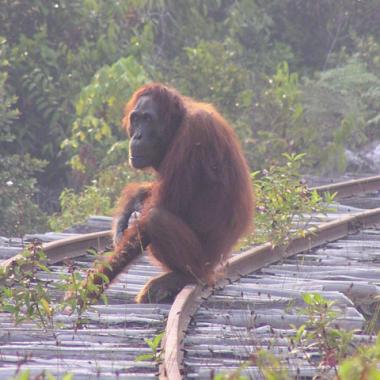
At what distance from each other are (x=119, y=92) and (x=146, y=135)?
6482mm

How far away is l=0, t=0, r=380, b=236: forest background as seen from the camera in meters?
13.0

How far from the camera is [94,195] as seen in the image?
11102 millimetres

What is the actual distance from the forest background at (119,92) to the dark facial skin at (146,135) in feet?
18.2

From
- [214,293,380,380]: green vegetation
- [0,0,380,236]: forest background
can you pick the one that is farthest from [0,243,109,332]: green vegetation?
[0,0,380,236]: forest background

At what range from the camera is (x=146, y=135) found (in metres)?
6.45

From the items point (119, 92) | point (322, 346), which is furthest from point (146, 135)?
point (119, 92)

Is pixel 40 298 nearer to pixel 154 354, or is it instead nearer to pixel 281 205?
pixel 154 354

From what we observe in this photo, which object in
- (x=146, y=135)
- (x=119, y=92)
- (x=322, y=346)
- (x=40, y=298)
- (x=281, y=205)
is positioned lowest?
(x=119, y=92)

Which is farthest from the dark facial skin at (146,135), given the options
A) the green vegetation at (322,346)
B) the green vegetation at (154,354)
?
the green vegetation at (154,354)

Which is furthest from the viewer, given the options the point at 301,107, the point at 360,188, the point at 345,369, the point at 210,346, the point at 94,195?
the point at 301,107

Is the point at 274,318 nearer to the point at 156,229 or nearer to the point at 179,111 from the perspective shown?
the point at 156,229

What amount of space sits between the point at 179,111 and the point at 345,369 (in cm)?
383

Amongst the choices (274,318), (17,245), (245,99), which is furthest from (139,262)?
(245,99)

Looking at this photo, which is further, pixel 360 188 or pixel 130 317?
pixel 360 188
